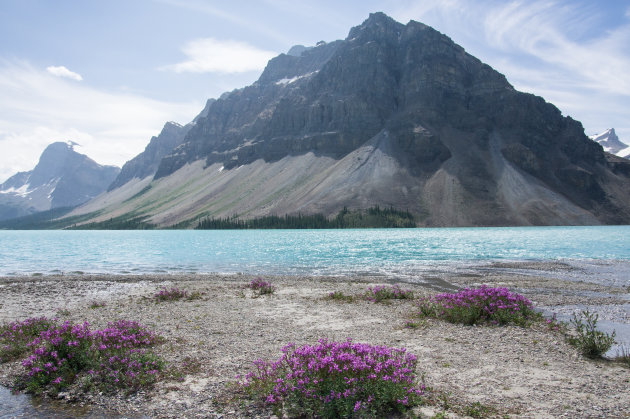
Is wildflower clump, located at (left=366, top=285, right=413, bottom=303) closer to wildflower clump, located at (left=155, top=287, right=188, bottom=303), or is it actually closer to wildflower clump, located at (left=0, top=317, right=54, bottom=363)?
wildflower clump, located at (left=155, top=287, right=188, bottom=303)

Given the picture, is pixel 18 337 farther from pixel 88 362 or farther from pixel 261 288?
pixel 261 288

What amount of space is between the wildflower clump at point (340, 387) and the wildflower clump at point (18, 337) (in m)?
9.02

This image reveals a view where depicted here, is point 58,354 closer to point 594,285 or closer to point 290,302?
point 290,302

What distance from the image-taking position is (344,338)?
15.1m

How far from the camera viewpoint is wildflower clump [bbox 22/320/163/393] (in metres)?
10.8

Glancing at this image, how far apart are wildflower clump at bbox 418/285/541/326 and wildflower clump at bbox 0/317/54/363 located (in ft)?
52.1

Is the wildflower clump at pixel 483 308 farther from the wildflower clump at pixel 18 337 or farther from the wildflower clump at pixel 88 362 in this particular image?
the wildflower clump at pixel 18 337

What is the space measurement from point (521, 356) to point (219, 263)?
47.8 metres

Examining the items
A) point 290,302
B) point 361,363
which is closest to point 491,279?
point 290,302

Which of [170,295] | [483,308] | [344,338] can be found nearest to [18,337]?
[170,295]

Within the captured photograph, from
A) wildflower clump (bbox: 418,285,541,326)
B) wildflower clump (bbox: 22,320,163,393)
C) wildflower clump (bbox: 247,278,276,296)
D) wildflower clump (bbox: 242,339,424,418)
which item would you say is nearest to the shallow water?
wildflower clump (bbox: 22,320,163,393)

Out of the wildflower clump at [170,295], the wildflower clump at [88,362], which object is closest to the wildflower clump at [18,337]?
the wildflower clump at [88,362]

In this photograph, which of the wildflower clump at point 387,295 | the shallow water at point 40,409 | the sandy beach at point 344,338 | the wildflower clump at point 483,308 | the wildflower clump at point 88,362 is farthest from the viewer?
the wildflower clump at point 387,295

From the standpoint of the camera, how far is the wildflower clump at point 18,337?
1335cm
